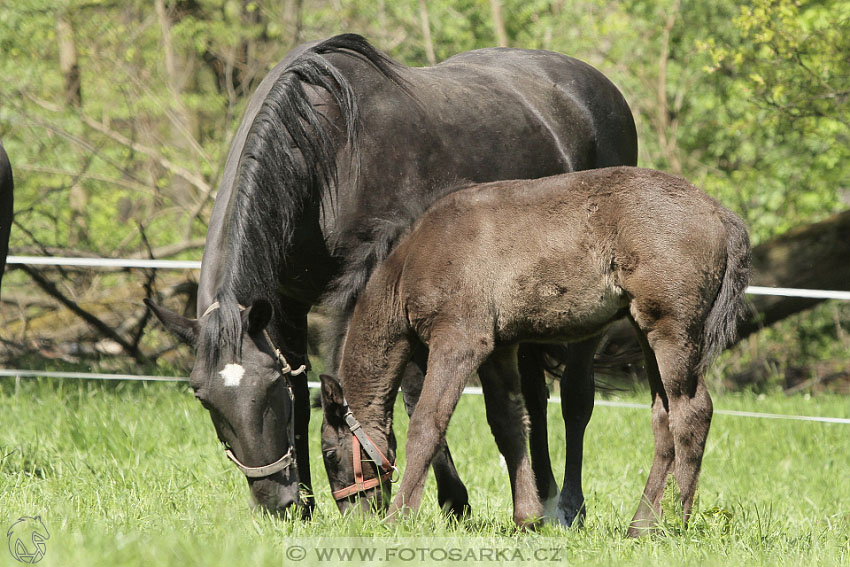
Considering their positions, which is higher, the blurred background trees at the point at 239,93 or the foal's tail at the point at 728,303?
the foal's tail at the point at 728,303

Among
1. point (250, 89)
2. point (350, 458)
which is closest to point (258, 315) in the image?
point (350, 458)

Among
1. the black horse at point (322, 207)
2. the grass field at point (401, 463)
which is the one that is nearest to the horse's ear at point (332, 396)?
the black horse at point (322, 207)

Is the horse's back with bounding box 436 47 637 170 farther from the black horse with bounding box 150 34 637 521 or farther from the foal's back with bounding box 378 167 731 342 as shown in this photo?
the foal's back with bounding box 378 167 731 342

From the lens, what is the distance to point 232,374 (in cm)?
391

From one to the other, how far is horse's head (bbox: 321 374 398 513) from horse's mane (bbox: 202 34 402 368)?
51 centimetres

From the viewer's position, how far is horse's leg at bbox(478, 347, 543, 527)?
4223 mm

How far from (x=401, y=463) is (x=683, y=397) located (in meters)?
2.50

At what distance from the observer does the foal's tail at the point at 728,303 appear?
3.92m

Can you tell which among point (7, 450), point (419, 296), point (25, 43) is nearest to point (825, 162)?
point (419, 296)

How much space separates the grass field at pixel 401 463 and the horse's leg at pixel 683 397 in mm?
184

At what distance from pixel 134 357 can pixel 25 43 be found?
5383 mm

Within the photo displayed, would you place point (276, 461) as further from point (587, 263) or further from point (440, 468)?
point (587, 263)

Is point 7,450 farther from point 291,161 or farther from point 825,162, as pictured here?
point 825,162

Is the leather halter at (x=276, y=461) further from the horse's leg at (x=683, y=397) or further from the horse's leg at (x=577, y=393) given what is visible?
the horse's leg at (x=577, y=393)
